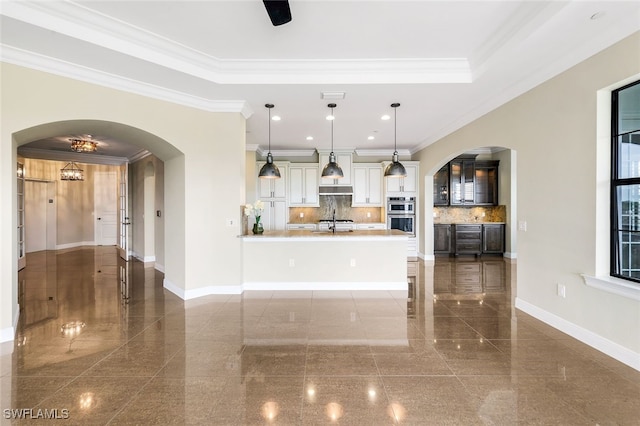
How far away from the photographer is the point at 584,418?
1859 millimetres

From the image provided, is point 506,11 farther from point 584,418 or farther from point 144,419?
point 144,419

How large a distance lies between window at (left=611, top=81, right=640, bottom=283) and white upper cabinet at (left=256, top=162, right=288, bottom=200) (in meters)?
6.10

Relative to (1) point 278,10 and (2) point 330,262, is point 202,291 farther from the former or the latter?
(1) point 278,10

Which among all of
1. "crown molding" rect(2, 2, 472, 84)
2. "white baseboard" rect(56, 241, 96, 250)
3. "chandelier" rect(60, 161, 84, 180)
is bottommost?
"white baseboard" rect(56, 241, 96, 250)

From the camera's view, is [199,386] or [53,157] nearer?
[199,386]

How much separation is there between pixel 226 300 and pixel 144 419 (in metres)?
2.37

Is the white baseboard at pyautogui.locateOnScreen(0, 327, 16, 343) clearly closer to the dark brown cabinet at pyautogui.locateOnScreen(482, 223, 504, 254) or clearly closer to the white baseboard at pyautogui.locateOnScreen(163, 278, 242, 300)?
the white baseboard at pyautogui.locateOnScreen(163, 278, 242, 300)

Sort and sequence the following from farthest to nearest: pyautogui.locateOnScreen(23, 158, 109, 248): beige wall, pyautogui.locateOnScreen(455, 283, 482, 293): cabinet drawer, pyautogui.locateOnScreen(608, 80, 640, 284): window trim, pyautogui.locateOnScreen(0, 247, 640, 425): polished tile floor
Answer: pyautogui.locateOnScreen(23, 158, 109, 248): beige wall < pyautogui.locateOnScreen(455, 283, 482, 293): cabinet drawer < pyautogui.locateOnScreen(608, 80, 640, 284): window trim < pyautogui.locateOnScreen(0, 247, 640, 425): polished tile floor

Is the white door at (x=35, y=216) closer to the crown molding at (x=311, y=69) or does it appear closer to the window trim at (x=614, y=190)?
the crown molding at (x=311, y=69)

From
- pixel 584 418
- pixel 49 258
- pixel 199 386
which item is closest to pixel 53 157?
pixel 49 258

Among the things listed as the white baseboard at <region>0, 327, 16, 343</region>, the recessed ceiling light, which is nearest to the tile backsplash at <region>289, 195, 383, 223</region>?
the recessed ceiling light

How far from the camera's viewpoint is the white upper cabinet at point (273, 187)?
764cm

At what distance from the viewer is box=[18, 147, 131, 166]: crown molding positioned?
22.5 feet

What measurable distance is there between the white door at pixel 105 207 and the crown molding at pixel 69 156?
7.84 feet
